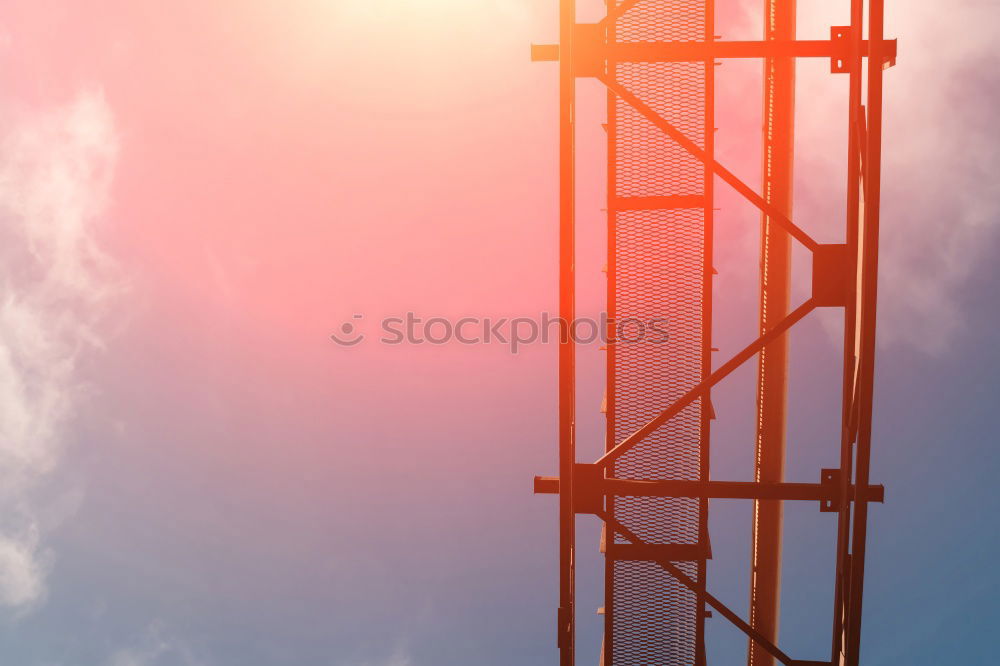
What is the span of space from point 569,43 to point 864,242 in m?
3.07

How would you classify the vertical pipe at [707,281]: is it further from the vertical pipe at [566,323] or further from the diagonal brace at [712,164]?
the vertical pipe at [566,323]

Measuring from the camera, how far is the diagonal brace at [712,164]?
675 cm

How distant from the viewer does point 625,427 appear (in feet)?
26.5

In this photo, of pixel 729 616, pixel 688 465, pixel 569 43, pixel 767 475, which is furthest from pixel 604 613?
pixel 569 43

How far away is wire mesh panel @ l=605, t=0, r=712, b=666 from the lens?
7.55 m

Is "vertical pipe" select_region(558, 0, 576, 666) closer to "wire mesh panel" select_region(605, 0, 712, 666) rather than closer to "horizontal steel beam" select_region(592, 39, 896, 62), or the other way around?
"horizontal steel beam" select_region(592, 39, 896, 62)

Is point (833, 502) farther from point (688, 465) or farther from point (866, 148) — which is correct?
→ point (866, 148)

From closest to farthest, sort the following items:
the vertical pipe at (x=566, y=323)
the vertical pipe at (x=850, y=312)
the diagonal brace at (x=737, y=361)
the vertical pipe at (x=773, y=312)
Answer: the vertical pipe at (x=566, y=323) → the vertical pipe at (x=850, y=312) → the diagonal brace at (x=737, y=361) → the vertical pipe at (x=773, y=312)

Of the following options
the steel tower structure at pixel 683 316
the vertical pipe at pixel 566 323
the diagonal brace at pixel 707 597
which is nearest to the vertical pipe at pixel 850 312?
the steel tower structure at pixel 683 316

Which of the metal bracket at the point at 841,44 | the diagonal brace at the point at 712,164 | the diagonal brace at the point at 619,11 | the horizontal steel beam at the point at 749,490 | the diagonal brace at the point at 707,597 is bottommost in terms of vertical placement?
the diagonal brace at the point at 707,597

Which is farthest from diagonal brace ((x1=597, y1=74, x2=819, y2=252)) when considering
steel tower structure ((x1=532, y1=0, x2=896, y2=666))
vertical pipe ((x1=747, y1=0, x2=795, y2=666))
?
vertical pipe ((x1=747, y1=0, x2=795, y2=666))

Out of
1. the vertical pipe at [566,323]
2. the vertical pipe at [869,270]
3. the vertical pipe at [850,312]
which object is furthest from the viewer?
the vertical pipe at [850,312]

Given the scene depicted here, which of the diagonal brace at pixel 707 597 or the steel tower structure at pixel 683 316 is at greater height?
the steel tower structure at pixel 683 316

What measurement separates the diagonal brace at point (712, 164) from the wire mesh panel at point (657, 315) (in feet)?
1.68
